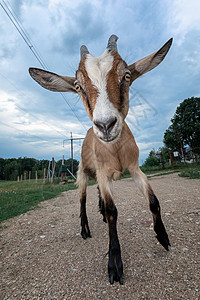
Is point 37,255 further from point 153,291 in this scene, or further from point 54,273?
point 153,291

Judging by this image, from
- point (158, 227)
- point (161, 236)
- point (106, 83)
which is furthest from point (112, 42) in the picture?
point (161, 236)

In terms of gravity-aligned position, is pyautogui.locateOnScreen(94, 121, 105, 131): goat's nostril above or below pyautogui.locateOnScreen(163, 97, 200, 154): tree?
below

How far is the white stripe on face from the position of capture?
61.9 inches

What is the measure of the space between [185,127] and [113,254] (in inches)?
1078

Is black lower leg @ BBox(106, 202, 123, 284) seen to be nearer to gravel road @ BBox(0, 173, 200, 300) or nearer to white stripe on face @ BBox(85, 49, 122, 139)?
gravel road @ BBox(0, 173, 200, 300)

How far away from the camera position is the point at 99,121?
1.55 meters

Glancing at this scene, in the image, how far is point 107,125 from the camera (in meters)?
1.54

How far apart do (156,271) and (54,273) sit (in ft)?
3.64

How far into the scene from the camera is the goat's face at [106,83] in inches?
62.7

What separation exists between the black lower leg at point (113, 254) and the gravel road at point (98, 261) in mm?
78

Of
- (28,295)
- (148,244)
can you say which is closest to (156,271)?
(148,244)

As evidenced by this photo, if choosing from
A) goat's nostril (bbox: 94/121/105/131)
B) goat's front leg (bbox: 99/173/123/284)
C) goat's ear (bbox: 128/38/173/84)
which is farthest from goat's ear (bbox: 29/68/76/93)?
goat's front leg (bbox: 99/173/123/284)

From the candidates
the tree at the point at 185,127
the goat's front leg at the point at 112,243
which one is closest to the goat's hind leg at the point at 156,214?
the goat's front leg at the point at 112,243

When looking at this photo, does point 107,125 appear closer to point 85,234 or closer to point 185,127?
point 85,234
